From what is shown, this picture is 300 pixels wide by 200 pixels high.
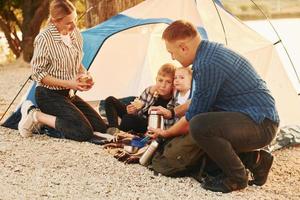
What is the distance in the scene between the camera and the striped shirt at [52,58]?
501cm

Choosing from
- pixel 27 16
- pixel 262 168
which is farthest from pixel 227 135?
pixel 27 16

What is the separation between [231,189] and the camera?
3.72 metres

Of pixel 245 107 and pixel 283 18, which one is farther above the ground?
pixel 245 107

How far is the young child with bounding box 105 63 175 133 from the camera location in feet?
16.2

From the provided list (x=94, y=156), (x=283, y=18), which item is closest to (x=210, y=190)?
(x=94, y=156)

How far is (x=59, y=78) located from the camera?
5098 mm

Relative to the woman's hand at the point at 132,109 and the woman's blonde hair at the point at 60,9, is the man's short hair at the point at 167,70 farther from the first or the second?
the woman's blonde hair at the point at 60,9

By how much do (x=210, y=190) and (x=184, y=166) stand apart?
273 millimetres

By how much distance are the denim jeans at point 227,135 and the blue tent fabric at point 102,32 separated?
6.24ft

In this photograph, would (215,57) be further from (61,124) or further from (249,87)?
(61,124)

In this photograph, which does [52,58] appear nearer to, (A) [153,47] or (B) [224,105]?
(A) [153,47]

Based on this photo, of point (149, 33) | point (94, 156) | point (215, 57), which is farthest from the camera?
point (149, 33)

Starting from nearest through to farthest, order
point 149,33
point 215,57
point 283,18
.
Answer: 1. point 215,57
2. point 149,33
3. point 283,18

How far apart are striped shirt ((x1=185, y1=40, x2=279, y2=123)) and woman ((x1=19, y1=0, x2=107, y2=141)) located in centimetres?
149
